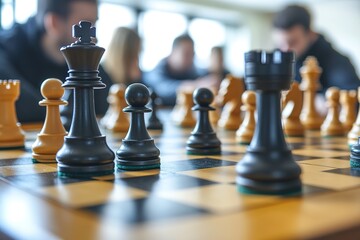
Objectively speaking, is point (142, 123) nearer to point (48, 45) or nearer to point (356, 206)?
point (356, 206)

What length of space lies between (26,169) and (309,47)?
343 cm

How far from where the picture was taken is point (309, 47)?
13.2 ft

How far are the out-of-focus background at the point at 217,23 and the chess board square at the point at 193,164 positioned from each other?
676 cm

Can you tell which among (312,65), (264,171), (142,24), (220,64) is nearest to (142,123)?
(264,171)

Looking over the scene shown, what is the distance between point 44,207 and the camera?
64 centimetres

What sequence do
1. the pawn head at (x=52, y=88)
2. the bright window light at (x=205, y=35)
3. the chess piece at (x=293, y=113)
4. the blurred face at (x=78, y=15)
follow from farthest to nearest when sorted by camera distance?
the bright window light at (x=205, y=35)
the blurred face at (x=78, y=15)
the chess piece at (x=293, y=113)
the pawn head at (x=52, y=88)

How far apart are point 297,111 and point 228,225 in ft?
3.97

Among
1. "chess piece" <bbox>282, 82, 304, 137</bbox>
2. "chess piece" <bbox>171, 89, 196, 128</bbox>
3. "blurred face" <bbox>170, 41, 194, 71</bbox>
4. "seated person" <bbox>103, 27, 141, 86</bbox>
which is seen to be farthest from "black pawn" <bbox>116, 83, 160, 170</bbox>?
"blurred face" <bbox>170, 41, 194, 71</bbox>

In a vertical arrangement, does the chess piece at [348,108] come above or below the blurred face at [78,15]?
below

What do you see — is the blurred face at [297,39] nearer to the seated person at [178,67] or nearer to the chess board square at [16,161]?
the seated person at [178,67]

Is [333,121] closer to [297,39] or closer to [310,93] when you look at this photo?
[310,93]

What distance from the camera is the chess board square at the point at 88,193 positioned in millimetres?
665

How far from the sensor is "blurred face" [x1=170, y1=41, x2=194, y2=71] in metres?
5.96

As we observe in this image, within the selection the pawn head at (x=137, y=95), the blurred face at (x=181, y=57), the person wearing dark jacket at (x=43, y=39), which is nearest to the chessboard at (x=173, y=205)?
the pawn head at (x=137, y=95)
